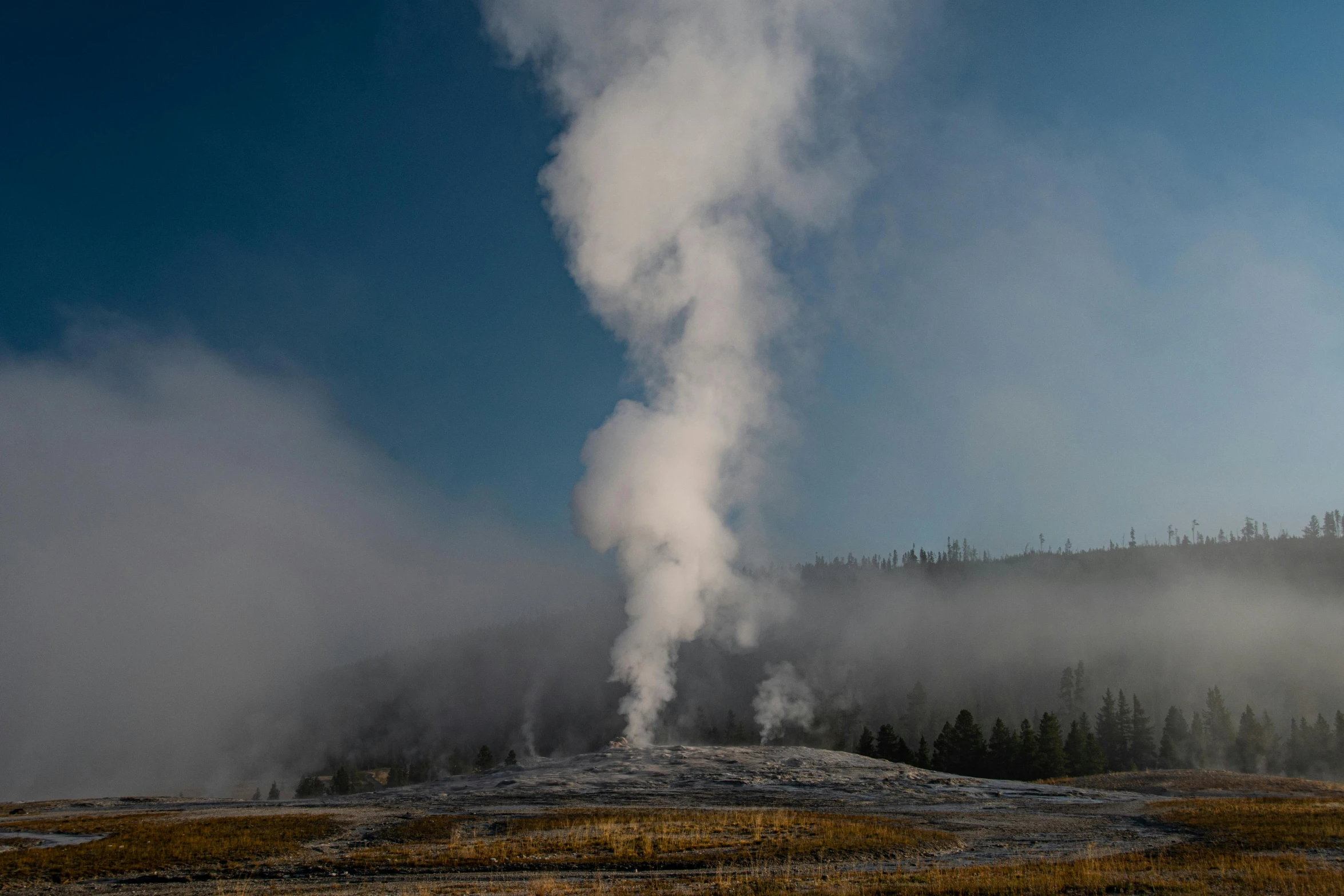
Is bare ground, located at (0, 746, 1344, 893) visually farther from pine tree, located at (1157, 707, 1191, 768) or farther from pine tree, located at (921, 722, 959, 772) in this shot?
pine tree, located at (1157, 707, 1191, 768)

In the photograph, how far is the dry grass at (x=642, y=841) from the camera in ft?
96.0

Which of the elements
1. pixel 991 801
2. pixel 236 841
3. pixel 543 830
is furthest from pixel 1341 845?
pixel 236 841

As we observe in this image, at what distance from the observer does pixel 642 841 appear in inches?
1278

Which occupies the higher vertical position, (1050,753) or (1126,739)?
(1050,753)

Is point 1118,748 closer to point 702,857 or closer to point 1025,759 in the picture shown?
point 1025,759

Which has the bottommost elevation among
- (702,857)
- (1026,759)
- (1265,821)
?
(1026,759)

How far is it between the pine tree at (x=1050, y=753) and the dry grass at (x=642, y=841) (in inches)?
2605

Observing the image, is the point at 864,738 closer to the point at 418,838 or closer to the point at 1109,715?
the point at 1109,715

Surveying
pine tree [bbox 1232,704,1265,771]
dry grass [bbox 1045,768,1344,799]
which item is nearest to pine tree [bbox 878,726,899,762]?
A: dry grass [bbox 1045,768,1344,799]

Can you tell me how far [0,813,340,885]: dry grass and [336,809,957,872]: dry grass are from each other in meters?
5.00

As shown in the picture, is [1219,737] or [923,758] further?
[1219,737]

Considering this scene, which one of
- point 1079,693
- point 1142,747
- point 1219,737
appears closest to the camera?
point 1142,747

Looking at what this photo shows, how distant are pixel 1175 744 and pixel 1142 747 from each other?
1017 cm

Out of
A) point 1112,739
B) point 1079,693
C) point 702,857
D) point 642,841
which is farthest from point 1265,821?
point 1079,693
